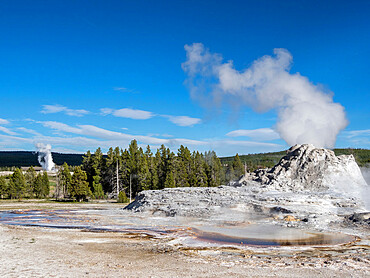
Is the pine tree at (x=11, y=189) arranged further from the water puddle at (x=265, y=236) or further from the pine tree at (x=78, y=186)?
the water puddle at (x=265, y=236)

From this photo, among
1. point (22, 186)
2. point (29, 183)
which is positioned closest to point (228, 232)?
point (22, 186)

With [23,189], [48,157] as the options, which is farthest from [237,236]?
[48,157]

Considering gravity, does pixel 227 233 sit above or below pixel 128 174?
below

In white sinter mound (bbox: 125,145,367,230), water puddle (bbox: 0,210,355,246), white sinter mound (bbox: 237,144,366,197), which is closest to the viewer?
water puddle (bbox: 0,210,355,246)

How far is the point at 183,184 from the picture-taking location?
2435 inches

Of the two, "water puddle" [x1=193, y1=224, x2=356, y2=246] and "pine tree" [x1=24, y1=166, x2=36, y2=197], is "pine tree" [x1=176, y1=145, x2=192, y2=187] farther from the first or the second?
"water puddle" [x1=193, y1=224, x2=356, y2=246]

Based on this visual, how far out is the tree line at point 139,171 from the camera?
6059cm

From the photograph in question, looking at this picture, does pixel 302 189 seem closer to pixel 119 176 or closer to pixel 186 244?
pixel 186 244

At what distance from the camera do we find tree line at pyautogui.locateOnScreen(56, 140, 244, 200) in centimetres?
6059

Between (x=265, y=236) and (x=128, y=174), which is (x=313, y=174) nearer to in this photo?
(x=265, y=236)

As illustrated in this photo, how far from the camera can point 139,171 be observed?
62.4 meters

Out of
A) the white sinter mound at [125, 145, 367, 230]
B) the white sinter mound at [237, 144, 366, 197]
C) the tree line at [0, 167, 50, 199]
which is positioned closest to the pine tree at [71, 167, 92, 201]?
the tree line at [0, 167, 50, 199]

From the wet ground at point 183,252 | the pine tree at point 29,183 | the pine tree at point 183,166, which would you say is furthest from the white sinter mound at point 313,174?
the pine tree at point 29,183

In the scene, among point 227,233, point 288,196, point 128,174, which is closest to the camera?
point 227,233
